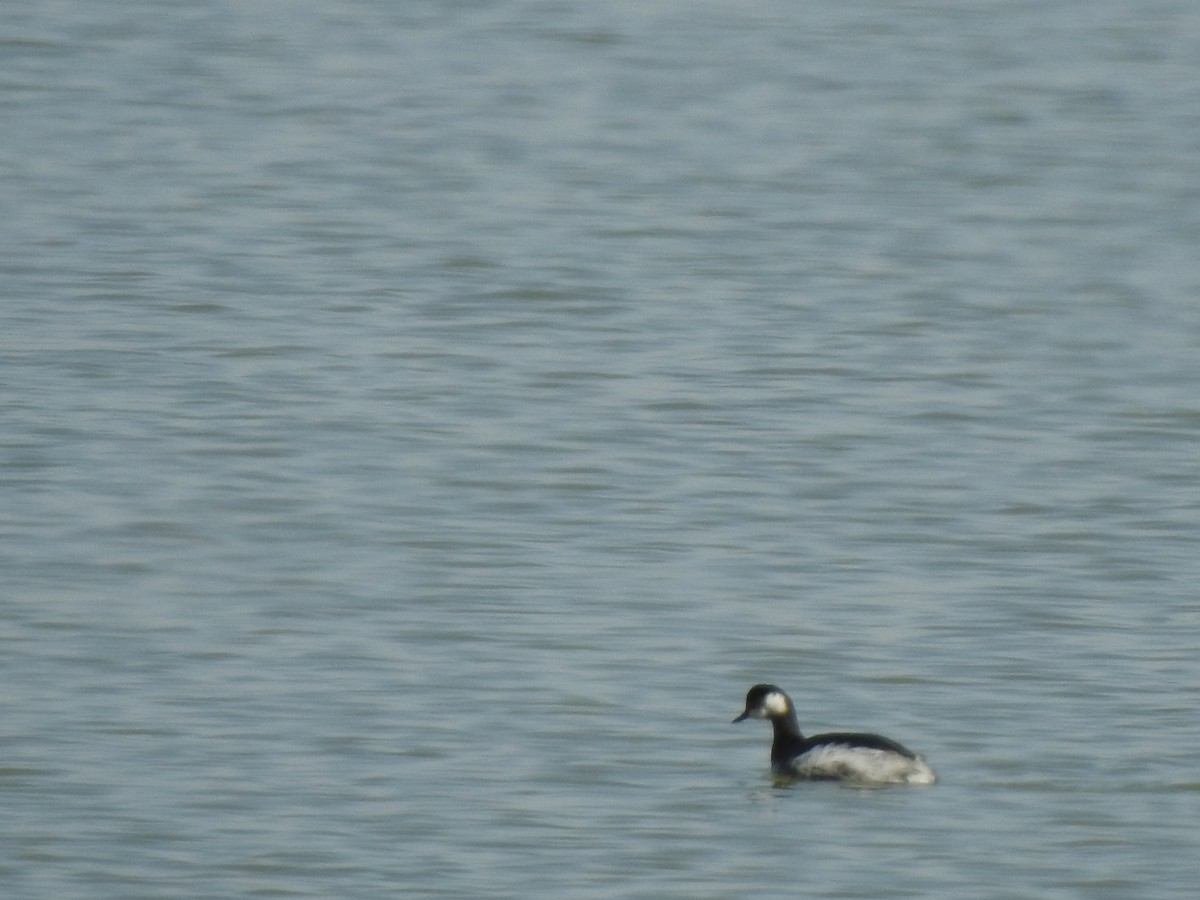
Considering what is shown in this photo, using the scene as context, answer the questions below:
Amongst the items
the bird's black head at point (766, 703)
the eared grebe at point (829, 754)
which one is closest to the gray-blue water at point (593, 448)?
the eared grebe at point (829, 754)

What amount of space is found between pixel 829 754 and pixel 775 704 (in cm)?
28

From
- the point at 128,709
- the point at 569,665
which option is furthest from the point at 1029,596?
the point at 128,709

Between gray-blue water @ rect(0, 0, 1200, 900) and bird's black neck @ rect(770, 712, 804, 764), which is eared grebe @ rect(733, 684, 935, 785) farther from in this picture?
gray-blue water @ rect(0, 0, 1200, 900)

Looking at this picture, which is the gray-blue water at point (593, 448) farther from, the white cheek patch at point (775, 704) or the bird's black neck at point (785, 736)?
the white cheek patch at point (775, 704)

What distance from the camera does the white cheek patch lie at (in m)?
11.5

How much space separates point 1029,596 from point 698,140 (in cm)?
1223

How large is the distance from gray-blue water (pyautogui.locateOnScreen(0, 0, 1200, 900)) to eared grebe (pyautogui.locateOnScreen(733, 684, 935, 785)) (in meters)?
0.11

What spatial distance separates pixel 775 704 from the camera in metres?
11.5

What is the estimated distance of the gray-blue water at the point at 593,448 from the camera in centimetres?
1094

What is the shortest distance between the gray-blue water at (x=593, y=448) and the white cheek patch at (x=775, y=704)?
265 mm

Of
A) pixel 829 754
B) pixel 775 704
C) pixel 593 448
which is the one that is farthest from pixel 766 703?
pixel 593 448

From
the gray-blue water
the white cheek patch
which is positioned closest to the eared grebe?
the white cheek patch

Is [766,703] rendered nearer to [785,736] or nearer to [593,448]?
[785,736]

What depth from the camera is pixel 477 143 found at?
25.5 meters
